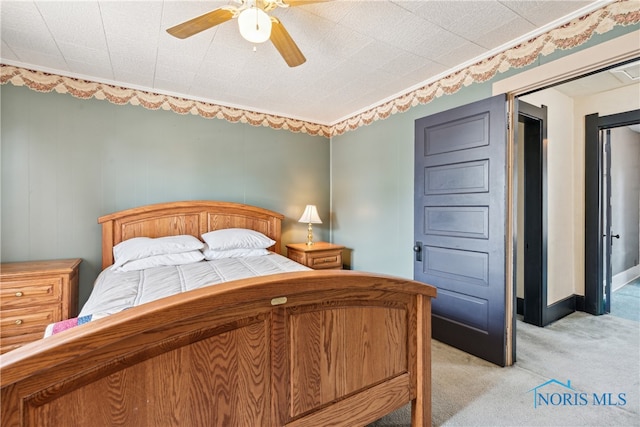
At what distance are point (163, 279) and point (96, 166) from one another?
64.9 inches

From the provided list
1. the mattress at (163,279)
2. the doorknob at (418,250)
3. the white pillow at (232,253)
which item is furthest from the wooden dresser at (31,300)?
the doorknob at (418,250)

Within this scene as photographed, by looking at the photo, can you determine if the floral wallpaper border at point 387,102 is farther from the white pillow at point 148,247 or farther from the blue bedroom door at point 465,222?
the white pillow at point 148,247

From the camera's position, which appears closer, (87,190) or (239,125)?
(87,190)

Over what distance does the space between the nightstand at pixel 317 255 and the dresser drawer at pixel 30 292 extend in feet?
7.15

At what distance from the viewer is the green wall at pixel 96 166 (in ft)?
8.26

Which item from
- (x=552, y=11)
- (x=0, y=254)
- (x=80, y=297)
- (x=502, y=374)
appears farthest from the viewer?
(x=80, y=297)

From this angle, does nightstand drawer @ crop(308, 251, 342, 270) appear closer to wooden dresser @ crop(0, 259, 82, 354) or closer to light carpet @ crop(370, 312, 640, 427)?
light carpet @ crop(370, 312, 640, 427)

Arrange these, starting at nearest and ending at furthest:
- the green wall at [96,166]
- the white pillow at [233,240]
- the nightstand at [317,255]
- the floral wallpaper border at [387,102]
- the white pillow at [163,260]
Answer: the floral wallpaper border at [387,102] < the white pillow at [163,260] < the green wall at [96,166] < the white pillow at [233,240] < the nightstand at [317,255]

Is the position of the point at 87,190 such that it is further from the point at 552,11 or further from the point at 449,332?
the point at 552,11

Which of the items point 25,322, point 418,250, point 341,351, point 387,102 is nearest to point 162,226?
point 25,322

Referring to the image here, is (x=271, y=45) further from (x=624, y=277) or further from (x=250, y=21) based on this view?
(x=624, y=277)

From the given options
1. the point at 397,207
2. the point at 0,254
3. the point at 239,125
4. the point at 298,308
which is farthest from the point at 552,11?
the point at 0,254

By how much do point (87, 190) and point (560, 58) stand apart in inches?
160

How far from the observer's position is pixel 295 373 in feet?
3.87
